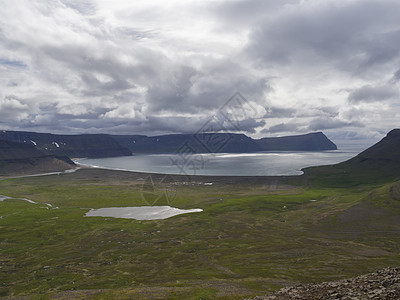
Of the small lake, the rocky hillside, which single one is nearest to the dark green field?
the small lake

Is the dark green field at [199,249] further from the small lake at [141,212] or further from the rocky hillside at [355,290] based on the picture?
the rocky hillside at [355,290]

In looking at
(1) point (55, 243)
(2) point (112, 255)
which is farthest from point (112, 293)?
(1) point (55, 243)

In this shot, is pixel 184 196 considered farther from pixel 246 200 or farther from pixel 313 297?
pixel 313 297

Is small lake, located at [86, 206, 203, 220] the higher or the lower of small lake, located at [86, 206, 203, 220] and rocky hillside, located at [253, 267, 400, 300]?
the lower

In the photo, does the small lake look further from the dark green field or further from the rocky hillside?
the rocky hillside

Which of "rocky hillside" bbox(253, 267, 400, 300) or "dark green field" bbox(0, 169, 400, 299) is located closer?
"rocky hillside" bbox(253, 267, 400, 300)

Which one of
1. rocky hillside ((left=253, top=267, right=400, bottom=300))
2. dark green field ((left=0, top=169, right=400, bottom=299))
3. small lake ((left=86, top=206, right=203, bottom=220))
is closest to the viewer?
rocky hillside ((left=253, top=267, right=400, bottom=300))

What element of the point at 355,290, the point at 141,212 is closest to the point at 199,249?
the point at 355,290
